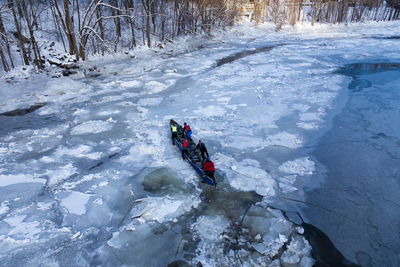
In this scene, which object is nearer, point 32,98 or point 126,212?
point 126,212

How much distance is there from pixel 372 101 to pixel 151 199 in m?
10.8

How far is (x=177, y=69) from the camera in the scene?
17.6m

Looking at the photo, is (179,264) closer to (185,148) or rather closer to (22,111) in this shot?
(185,148)

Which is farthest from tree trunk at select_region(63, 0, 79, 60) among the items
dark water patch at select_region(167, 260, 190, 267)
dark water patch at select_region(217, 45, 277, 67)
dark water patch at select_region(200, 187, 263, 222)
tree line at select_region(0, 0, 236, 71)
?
dark water patch at select_region(167, 260, 190, 267)

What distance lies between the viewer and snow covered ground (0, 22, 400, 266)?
5238 mm

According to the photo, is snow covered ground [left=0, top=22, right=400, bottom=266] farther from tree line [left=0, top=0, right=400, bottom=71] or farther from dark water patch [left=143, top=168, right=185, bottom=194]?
tree line [left=0, top=0, right=400, bottom=71]

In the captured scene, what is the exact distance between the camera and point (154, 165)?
7734 millimetres

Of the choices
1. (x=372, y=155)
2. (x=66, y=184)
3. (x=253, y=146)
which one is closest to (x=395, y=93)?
(x=372, y=155)

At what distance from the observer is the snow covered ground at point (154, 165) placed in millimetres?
5238

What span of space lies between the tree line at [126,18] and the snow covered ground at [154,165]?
9.20 ft

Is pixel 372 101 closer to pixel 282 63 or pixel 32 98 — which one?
pixel 282 63

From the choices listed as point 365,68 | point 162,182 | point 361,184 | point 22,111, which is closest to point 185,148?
point 162,182

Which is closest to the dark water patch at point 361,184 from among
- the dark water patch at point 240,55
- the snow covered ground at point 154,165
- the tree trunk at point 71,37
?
the snow covered ground at point 154,165

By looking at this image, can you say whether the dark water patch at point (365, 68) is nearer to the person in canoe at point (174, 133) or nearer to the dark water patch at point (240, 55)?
the dark water patch at point (240, 55)
